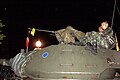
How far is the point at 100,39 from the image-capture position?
6402 mm

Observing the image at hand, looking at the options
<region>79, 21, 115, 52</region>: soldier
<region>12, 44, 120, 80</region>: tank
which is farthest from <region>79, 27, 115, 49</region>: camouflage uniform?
<region>12, 44, 120, 80</region>: tank

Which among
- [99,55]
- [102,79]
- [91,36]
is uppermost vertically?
[91,36]

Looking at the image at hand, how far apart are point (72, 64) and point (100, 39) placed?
3.61 ft

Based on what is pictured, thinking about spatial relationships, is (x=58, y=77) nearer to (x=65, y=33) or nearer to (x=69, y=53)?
(x=69, y=53)

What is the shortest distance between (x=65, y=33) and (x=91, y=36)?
62 cm

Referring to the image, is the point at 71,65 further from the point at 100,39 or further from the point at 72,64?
the point at 100,39

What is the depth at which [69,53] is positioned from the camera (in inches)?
228

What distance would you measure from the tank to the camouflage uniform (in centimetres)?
38

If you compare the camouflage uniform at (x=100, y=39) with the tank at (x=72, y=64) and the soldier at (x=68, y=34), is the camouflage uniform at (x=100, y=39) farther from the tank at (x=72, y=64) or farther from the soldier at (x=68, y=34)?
the tank at (x=72, y=64)

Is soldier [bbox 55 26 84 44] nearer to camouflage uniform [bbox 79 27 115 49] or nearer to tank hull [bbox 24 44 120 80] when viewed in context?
camouflage uniform [bbox 79 27 115 49]

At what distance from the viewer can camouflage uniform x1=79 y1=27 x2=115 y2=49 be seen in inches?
251

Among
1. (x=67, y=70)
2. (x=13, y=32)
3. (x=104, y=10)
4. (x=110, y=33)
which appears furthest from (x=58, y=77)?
(x=13, y=32)

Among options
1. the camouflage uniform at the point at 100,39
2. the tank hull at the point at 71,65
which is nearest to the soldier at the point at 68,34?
the camouflage uniform at the point at 100,39

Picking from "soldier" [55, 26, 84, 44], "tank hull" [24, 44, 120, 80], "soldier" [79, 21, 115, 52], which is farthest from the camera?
"soldier" [79, 21, 115, 52]
